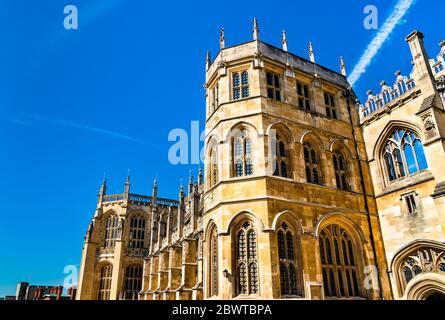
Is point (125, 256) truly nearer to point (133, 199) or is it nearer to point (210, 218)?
point (133, 199)

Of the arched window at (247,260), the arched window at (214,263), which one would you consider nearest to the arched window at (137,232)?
the arched window at (214,263)

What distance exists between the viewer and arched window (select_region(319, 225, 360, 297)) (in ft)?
52.0

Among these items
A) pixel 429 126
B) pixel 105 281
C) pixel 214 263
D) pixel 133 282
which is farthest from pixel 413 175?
pixel 105 281

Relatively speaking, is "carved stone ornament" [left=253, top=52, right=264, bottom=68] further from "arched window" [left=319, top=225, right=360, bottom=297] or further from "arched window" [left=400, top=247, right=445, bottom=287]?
"arched window" [left=400, top=247, right=445, bottom=287]

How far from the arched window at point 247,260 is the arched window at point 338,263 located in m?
3.81

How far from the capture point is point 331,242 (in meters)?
16.6

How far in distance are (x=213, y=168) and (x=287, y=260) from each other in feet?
21.5

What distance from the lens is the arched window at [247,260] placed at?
14266 mm

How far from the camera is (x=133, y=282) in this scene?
151 ft

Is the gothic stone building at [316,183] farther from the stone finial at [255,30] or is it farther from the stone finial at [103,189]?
the stone finial at [103,189]

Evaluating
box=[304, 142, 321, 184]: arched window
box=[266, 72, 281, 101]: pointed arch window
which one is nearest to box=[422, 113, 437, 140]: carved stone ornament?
box=[304, 142, 321, 184]: arched window
